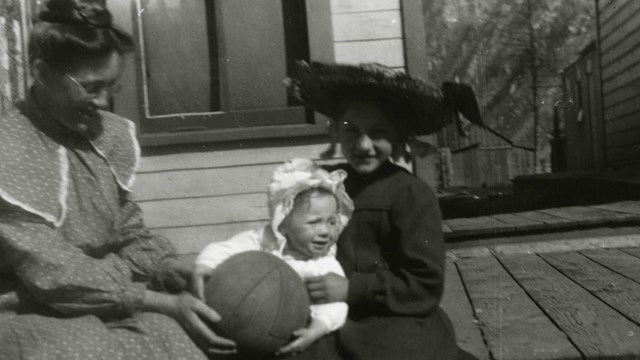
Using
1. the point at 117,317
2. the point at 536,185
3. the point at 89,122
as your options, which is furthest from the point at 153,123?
the point at 536,185

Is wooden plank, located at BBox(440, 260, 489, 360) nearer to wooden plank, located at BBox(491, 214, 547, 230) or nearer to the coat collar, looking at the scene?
wooden plank, located at BBox(491, 214, 547, 230)

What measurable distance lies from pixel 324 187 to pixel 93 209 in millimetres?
825

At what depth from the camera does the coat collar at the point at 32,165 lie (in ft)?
8.00

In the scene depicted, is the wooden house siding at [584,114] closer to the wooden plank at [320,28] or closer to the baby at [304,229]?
the wooden plank at [320,28]

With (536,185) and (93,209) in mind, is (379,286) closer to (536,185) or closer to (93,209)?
(93,209)

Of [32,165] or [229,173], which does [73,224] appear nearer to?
[32,165]

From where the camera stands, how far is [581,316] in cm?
349

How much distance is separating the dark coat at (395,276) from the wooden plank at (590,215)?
3.28 metres

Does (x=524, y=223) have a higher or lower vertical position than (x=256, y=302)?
lower

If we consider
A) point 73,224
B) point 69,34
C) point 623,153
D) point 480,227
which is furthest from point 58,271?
point 623,153

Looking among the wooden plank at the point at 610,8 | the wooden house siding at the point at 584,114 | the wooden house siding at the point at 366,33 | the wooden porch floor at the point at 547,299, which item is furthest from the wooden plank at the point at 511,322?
the wooden house siding at the point at 584,114

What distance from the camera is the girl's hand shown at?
2.65 meters

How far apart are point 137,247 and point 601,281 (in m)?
2.58

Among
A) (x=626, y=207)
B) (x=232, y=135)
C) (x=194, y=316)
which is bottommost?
(x=626, y=207)
